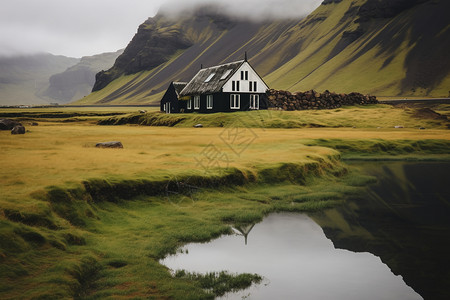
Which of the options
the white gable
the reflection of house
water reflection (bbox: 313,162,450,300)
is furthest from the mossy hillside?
the white gable

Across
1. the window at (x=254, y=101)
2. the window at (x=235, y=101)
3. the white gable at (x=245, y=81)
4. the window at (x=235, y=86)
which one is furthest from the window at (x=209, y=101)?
the window at (x=254, y=101)

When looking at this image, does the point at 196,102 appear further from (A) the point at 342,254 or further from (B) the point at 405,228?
(A) the point at 342,254

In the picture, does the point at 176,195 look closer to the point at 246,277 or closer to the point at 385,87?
the point at 246,277


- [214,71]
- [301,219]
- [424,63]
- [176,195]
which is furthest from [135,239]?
[424,63]

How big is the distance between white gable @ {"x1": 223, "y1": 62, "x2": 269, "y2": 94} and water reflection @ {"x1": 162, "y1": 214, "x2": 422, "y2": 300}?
60.3m

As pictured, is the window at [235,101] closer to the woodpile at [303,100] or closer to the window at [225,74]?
the window at [225,74]

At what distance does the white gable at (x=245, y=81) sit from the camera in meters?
75.3

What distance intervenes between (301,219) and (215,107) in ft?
198

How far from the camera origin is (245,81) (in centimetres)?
7688

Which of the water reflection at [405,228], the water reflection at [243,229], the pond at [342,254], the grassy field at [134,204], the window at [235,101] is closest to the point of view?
the grassy field at [134,204]

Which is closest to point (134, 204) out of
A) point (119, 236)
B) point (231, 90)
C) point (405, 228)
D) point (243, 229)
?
point (119, 236)

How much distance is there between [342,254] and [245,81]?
212 feet

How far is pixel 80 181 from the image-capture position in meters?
17.4

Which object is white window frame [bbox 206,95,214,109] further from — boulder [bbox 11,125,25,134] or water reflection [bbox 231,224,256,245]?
water reflection [bbox 231,224,256,245]
